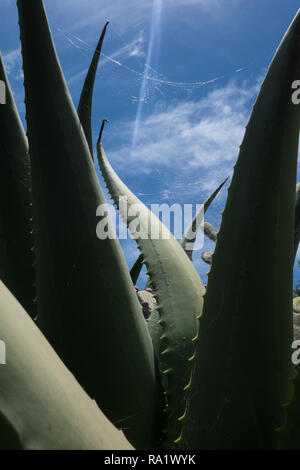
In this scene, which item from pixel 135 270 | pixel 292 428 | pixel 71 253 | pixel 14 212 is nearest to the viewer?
pixel 292 428

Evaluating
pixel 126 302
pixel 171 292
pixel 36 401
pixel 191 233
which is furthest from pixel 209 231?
pixel 36 401

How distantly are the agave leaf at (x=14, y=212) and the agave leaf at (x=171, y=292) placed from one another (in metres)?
0.23

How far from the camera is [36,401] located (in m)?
0.38

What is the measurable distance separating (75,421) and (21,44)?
0.56 meters

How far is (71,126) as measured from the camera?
2.40ft

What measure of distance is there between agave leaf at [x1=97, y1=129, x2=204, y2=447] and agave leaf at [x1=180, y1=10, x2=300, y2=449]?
19 cm

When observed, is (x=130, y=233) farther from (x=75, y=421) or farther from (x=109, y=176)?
(x=75, y=421)

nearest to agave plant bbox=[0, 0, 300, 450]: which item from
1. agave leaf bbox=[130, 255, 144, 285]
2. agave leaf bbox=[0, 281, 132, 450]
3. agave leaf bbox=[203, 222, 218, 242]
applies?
agave leaf bbox=[0, 281, 132, 450]

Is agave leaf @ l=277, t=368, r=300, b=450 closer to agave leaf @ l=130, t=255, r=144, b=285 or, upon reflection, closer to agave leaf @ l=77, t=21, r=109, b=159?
agave leaf @ l=77, t=21, r=109, b=159

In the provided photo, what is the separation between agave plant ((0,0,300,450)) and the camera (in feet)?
1.35

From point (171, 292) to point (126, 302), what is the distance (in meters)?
0.23

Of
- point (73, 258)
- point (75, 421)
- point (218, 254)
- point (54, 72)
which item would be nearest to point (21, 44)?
point (54, 72)

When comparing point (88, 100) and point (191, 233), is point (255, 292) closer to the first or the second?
point (88, 100)

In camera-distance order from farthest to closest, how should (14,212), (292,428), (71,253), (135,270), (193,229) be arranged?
(193,229) < (135,270) < (14,212) < (71,253) < (292,428)
